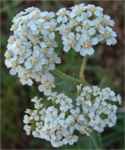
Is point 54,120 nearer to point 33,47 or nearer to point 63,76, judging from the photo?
point 63,76

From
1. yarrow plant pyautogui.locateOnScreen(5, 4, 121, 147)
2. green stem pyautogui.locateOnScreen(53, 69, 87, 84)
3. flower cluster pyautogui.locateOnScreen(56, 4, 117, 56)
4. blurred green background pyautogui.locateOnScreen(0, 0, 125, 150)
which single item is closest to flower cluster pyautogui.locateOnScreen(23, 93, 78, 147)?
yarrow plant pyautogui.locateOnScreen(5, 4, 121, 147)

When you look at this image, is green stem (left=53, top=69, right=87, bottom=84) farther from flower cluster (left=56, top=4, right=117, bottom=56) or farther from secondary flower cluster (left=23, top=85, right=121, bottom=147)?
flower cluster (left=56, top=4, right=117, bottom=56)

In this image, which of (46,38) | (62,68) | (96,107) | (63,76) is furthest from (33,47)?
(62,68)

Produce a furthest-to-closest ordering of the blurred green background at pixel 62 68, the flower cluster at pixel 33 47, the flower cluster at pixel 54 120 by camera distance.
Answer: the blurred green background at pixel 62 68 < the flower cluster at pixel 54 120 < the flower cluster at pixel 33 47

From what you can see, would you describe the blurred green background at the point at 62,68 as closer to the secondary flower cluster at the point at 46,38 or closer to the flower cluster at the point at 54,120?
the flower cluster at the point at 54,120

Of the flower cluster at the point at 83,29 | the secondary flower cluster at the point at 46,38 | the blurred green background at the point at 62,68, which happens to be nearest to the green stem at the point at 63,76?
the secondary flower cluster at the point at 46,38
